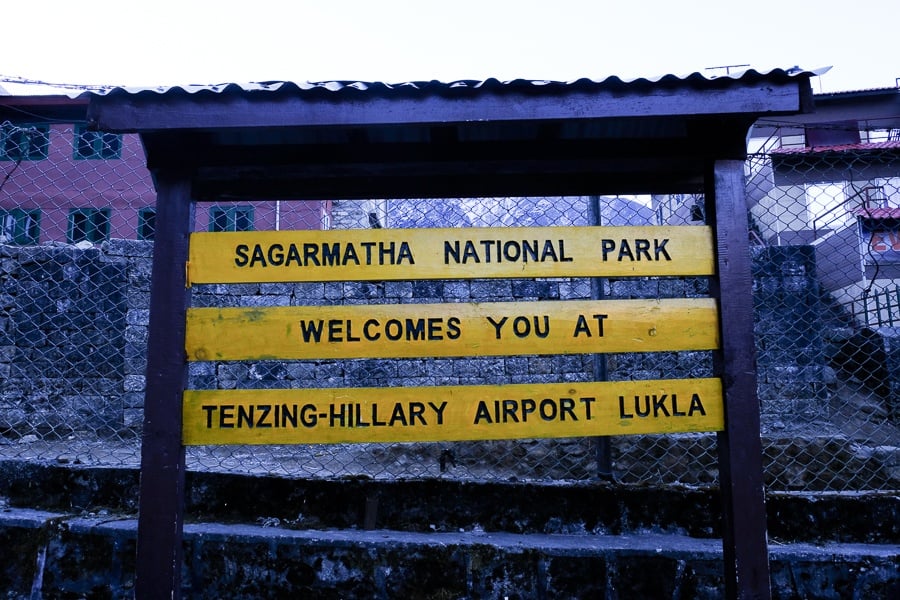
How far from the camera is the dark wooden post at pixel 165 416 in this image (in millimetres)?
2109

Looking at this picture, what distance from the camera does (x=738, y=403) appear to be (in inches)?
86.3

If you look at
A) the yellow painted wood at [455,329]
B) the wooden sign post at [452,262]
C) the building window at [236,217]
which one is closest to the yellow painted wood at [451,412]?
the wooden sign post at [452,262]

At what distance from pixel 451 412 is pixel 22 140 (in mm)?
3215

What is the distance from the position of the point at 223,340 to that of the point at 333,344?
1.34 ft

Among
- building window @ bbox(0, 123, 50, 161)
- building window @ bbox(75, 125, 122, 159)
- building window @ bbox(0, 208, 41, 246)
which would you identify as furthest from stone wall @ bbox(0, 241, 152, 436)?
building window @ bbox(0, 123, 50, 161)

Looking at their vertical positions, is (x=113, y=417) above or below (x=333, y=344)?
below

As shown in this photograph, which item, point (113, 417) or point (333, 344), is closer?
point (333, 344)

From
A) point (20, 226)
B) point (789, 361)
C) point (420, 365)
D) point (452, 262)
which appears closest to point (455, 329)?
point (452, 262)

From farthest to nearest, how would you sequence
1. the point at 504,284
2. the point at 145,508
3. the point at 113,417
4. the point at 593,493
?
the point at 113,417 < the point at 504,284 < the point at 593,493 < the point at 145,508

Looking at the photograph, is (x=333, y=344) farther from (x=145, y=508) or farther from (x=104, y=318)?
(x=104, y=318)

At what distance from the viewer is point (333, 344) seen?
224 centimetres

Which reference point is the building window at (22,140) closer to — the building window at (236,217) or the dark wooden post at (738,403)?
the building window at (236,217)

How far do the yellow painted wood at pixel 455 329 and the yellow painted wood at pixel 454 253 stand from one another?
0.13 metres

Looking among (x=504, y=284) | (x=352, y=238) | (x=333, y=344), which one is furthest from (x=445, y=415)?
(x=504, y=284)
